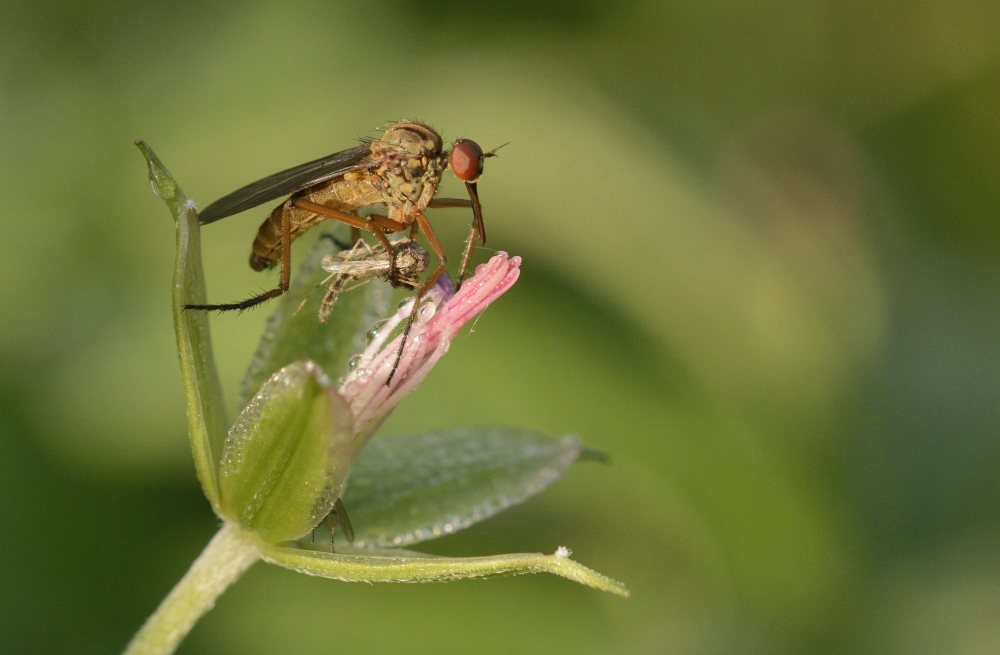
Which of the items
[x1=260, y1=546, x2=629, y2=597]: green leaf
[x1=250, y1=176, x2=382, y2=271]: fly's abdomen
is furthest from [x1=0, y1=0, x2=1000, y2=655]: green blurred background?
[x1=260, y1=546, x2=629, y2=597]: green leaf

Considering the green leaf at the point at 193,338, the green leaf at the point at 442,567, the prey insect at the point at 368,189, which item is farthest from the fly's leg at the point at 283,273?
the green leaf at the point at 442,567

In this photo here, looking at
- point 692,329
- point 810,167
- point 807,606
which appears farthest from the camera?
point 810,167

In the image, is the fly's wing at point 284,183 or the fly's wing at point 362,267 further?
the fly's wing at point 284,183

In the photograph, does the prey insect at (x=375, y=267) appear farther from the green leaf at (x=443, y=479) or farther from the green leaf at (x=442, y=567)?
the green leaf at (x=442, y=567)

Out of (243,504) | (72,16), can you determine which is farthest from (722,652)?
(72,16)

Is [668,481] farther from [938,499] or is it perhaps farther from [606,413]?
[938,499]

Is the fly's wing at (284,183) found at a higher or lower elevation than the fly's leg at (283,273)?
higher

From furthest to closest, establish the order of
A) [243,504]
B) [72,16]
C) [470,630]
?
[72,16] < [470,630] < [243,504]
